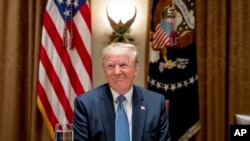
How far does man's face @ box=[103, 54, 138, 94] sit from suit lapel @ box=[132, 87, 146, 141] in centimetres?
9

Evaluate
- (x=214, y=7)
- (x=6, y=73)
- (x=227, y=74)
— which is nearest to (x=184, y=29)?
(x=214, y=7)

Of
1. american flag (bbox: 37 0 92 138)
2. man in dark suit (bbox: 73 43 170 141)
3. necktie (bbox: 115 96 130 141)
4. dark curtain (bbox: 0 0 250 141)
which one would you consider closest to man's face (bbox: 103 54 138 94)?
man in dark suit (bbox: 73 43 170 141)

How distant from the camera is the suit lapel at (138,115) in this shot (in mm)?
2379

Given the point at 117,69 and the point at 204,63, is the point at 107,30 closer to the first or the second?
the point at 204,63

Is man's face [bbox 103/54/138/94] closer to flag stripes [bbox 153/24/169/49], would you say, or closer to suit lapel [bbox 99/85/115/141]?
suit lapel [bbox 99/85/115/141]

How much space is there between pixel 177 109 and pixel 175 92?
0.56ft

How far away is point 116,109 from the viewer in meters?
2.46

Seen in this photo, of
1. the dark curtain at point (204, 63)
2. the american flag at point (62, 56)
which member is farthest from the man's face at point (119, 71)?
the dark curtain at point (204, 63)

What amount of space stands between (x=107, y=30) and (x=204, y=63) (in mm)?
1068

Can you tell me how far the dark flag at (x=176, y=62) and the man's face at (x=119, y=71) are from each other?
134cm

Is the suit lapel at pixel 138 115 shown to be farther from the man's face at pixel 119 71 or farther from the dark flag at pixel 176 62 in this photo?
the dark flag at pixel 176 62

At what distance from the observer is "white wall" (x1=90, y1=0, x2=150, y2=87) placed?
4.05 m

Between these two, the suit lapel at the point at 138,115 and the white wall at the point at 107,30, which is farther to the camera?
Result: the white wall at the point at 107,30

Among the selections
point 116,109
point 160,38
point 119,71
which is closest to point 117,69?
point 119,71
